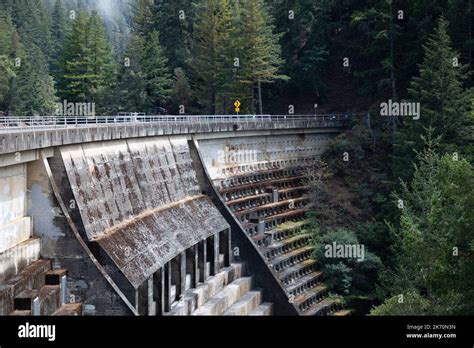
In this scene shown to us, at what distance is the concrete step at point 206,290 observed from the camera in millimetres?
26594

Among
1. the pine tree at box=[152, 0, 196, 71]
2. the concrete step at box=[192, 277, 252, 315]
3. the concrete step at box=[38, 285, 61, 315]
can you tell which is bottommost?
the concrete step at box=[192, 277, 252, 315]

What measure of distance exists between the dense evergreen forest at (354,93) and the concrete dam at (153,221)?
3606 mm

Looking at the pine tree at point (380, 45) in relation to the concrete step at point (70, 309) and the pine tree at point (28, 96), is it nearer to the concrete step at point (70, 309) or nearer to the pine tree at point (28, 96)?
the concrete step at point (70, 309)

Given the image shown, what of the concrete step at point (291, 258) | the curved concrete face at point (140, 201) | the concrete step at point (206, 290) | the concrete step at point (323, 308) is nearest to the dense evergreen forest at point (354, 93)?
the concrete step at point (291, 258)

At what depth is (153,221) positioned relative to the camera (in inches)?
1097

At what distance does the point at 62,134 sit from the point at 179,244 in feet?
26.5

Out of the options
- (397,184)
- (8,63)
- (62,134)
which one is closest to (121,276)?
(62,134)

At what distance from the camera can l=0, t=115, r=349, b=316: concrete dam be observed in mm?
20969

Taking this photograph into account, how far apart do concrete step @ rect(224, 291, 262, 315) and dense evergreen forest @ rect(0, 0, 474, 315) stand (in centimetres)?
588

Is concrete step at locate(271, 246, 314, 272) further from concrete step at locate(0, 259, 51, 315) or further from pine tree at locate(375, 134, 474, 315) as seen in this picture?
concrete step at locate(0, 259, 51, 315)

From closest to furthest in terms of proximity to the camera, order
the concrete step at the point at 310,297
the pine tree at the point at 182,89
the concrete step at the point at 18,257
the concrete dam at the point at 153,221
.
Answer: the concrete step at the point at 18,257, the concrete dam at the point at 153,221, the concrete step at the point at 310,297, the pine tree at the point at 182,89

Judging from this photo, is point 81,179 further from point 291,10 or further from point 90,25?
point 291,10

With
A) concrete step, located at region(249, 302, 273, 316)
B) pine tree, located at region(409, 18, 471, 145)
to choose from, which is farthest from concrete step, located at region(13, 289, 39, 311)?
pine tree, located at region(409, 18, 471, 145)
